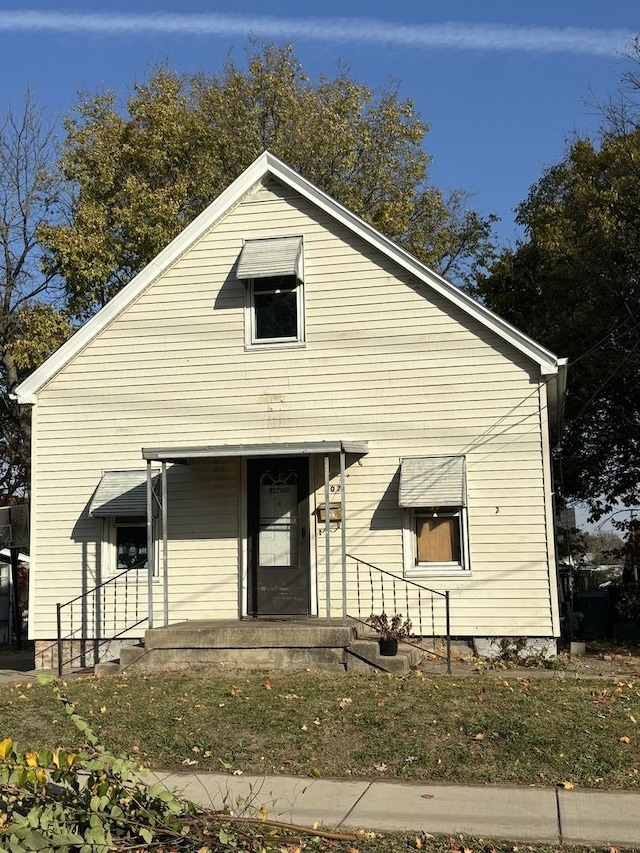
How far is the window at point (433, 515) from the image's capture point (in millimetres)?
13195

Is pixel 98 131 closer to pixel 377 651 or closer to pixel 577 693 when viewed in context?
pixel 377 651

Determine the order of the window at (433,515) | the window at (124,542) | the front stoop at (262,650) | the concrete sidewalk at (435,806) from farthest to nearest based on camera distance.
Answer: the window at (124,542)
the window at (433,515)
the front stoop at (262,650)
the concrete sidewalk at (435,806)

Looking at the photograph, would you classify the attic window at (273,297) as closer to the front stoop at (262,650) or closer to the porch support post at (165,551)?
the porch support post at (165,551)

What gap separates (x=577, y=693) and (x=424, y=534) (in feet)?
13.0

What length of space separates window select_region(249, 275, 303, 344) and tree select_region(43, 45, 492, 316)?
10.3 metres

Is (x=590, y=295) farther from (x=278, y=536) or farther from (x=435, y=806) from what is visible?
(x=435, y=806)

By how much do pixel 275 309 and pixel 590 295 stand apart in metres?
10.4

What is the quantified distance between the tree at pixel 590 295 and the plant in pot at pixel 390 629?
7155 millimetres

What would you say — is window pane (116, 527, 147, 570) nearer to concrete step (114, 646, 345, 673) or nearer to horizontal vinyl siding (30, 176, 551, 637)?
horizontal vinyl siding (30, 176, 551, 637)

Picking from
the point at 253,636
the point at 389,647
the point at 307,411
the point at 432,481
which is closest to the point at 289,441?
the point at 307,411

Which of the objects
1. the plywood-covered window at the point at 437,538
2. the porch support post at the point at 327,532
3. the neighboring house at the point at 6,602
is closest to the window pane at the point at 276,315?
the porch support post at the point at 327,532

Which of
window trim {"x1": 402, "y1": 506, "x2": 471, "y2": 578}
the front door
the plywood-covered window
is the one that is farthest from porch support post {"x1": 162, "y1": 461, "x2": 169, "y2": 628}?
the plywood-covered window

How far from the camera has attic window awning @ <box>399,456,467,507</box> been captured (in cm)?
1311

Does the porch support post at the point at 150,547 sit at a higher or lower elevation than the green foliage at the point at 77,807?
higher
